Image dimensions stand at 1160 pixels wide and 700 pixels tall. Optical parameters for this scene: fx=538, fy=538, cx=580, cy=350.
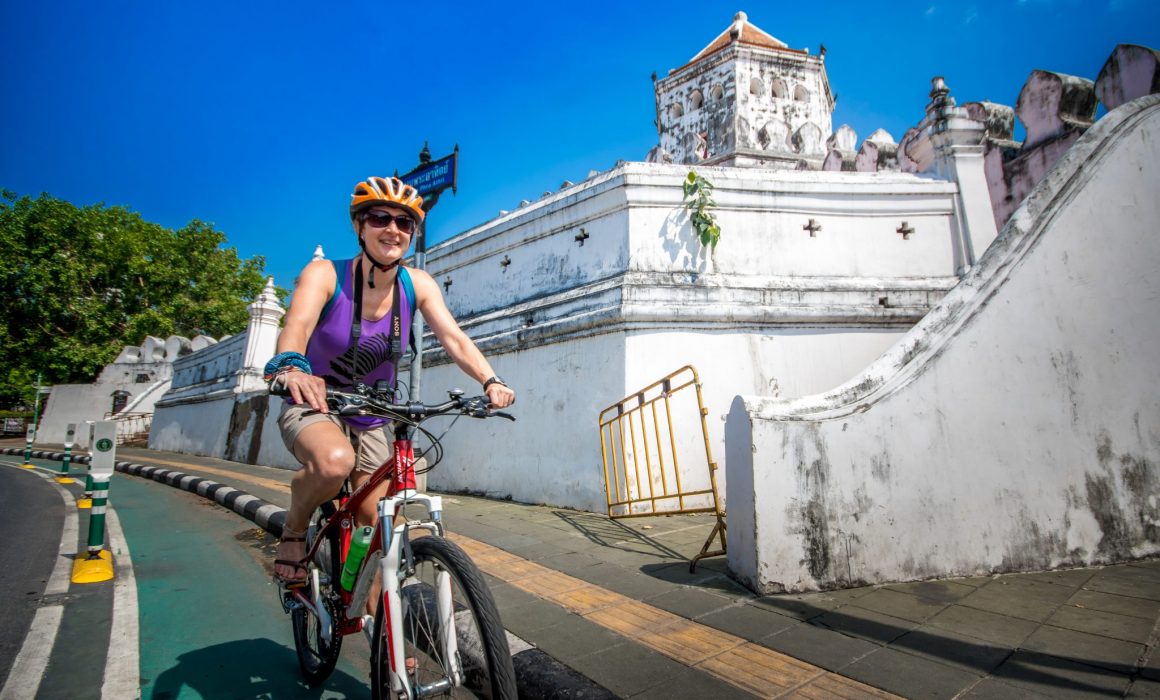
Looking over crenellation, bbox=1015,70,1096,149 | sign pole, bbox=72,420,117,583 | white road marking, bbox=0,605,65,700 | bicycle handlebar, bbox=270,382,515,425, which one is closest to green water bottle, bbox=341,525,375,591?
bicycle handlebar, bbox=270,382,515,425

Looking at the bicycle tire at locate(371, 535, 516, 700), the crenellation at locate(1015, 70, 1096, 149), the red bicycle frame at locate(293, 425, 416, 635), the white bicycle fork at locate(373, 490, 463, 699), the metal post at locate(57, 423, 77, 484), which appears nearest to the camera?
the bicycle tire at locate(371, 535, 516, 700)

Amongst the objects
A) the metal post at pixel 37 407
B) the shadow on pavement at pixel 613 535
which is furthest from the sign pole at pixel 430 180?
the metal post at pixel 37 407

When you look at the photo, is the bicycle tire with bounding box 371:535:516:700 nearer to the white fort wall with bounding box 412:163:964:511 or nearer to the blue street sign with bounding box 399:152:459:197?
the white fort wall with bounding box 412:163:964:511

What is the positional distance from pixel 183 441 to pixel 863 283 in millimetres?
20689

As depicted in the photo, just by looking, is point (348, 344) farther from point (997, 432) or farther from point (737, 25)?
point (737, 25)

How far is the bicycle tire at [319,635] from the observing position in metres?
2.36

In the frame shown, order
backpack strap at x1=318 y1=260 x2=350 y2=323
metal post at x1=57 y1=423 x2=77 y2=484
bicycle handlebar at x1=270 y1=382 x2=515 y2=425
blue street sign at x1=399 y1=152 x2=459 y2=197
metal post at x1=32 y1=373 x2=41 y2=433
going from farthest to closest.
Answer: metal post at x1=32 y1=373 x2=41 y2=433 → metal post at x1=57 y1=423 x2=77 y2=484 → blue street sign at x1=399 y1=152 x2=459 y2=197 → backpack strap at x1=318 y1=260 x2=350 y2=323 → bicycle handlebar at x1=270 y1=382 x2=515 y2=425

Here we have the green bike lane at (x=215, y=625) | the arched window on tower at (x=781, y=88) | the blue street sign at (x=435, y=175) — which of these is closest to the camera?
the green bike lane at (x=215, y=625)

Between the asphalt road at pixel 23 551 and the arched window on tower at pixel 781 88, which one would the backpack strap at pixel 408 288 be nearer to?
the asphalt road at pixel 23 551

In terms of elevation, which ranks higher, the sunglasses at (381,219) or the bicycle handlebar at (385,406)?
the sunglasses at (381,219)

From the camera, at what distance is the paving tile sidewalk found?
6.98 ft

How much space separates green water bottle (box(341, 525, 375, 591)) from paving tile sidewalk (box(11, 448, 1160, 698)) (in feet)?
3.25

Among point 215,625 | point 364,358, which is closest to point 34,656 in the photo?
point 215,625

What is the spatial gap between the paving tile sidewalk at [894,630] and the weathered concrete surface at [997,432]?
22 centimetres
